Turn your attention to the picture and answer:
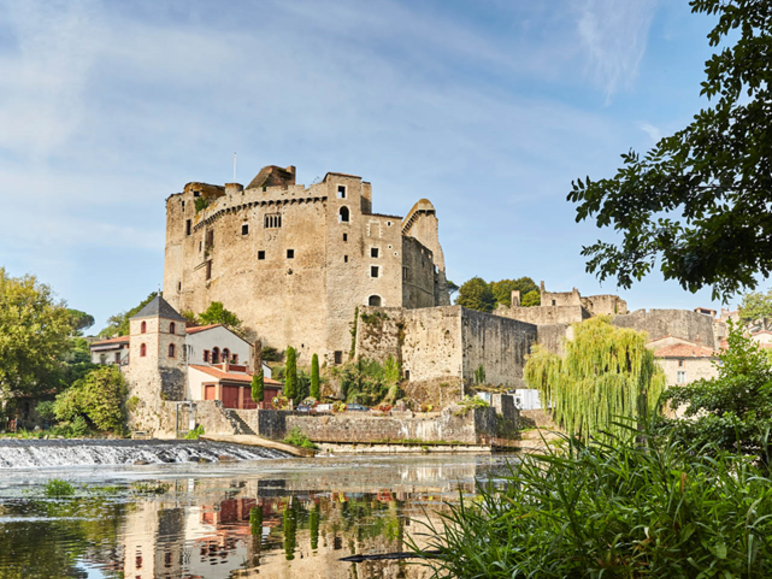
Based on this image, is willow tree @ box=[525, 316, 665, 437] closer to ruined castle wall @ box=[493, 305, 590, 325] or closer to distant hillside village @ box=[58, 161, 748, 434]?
distant hillside village @ box=[58, 161, 748, 434]

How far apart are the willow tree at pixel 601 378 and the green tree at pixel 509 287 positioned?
172 ft

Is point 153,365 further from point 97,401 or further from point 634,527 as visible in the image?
point 634,527

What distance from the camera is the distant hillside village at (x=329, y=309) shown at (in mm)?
41062

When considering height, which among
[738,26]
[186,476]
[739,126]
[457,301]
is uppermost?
[457,301]

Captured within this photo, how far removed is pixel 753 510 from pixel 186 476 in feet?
51.9

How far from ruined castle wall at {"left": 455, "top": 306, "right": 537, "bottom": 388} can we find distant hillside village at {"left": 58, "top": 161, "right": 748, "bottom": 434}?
0.09 meters

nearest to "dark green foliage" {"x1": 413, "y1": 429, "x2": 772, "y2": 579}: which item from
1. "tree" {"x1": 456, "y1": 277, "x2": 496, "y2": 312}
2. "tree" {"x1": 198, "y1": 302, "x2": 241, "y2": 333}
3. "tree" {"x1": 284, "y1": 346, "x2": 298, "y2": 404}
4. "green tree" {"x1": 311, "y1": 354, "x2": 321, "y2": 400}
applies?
"tree" {"x1": 284, "y1": 346, "x2": 298, "y2": 404}

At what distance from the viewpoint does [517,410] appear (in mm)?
38375

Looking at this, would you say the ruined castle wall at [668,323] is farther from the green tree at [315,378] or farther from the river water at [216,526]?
the river water at [216,526]

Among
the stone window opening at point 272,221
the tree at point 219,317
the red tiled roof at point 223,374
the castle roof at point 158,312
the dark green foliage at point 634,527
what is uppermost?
the stone window opening at point 272,221

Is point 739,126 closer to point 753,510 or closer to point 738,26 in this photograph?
point 738,26

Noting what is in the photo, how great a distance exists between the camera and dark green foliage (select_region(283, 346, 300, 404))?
144 ft

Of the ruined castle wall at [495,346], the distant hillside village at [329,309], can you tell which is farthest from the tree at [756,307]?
the ruined castle wall at [495,346]

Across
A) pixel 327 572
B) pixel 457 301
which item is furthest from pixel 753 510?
pixel 457 301
